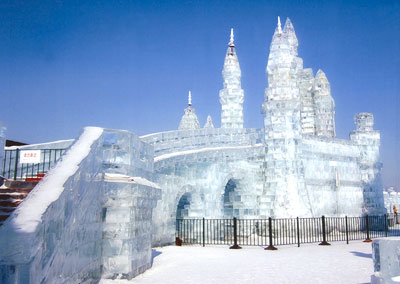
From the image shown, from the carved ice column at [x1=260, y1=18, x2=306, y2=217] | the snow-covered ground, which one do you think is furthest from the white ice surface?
the carved ice column at [x1=260, y1=18, x2=306, y2=217]

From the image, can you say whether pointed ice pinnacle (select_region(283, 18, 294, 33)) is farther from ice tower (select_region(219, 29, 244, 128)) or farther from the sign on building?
the sign on building

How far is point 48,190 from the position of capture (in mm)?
5008

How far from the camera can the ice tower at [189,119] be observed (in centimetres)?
3647

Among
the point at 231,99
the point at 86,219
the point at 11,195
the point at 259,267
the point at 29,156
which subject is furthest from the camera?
the point at 231,99

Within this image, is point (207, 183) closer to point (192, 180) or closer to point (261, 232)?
point (192, 180)

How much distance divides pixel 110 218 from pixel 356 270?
6.41m

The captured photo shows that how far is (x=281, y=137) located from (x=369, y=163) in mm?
10510

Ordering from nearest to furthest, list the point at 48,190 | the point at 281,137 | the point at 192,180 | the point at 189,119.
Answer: the point at 48,190
the point at 192,180
the point at 281,137
the point at 189,119

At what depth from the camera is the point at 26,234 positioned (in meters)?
3.95

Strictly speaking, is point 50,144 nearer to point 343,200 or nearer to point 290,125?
point 290,125

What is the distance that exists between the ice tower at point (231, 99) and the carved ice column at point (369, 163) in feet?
28.8

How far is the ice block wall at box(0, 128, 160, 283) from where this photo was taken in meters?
3.98

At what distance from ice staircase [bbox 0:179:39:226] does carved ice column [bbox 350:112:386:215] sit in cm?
2464

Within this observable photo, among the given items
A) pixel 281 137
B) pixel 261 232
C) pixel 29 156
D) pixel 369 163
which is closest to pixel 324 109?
pixel 369 163
